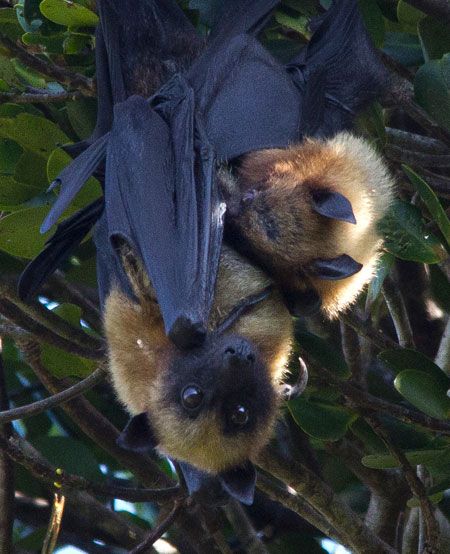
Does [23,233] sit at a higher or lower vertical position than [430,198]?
lower

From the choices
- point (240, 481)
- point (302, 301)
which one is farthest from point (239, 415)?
point (302, 301)

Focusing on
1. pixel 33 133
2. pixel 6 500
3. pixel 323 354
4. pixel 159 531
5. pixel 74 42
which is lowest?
pixel 6 500

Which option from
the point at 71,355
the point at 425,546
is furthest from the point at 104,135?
the point at 425,546

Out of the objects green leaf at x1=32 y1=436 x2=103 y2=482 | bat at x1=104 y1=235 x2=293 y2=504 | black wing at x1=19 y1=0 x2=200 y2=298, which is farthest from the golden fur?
green leaf at x1=32 y1=436 x2=103 y2=482

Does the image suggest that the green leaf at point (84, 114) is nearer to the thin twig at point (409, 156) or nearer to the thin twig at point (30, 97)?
the thin twig at point (30, 97)

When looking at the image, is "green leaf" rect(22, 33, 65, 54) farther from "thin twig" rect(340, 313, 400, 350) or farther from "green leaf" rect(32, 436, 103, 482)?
"green leaf" rect(32, 436, 103, 482)

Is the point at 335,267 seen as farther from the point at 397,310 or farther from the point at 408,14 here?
the point at 408,14
